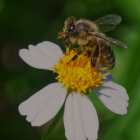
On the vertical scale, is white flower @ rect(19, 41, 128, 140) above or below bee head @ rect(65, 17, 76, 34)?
below

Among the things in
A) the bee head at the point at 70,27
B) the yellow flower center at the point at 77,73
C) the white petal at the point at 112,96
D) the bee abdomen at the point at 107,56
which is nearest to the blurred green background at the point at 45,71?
the white petal at the point at 112,96

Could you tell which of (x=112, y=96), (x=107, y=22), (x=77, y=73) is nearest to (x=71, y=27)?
(x=77, y=73)

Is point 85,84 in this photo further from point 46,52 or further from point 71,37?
point 46,52

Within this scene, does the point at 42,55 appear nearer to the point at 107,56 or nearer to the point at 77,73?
the point at 77,73

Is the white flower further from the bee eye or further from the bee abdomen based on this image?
the bee eye

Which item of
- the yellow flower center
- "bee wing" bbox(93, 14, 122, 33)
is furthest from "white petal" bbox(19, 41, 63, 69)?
"bee wing" bbox(93, 14, 122, 33)

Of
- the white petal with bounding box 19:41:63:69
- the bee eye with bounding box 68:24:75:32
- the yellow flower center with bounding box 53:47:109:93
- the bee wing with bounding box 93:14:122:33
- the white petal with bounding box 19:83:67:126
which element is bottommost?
the white petal with bounding box 19:83:67:126

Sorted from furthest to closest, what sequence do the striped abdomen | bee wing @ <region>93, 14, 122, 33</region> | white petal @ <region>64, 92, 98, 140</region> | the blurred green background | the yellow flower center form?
1. the blurred green background
2. bee wing @ <region>93, 14, 122, 33</region>
3. the striped abdomen
4. the yellow flower center
5. white petal @ <region>64, 92, 98, 140</region>

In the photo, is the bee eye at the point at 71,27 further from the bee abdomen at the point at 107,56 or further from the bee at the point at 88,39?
the bee abdomen at the point at 107,56
